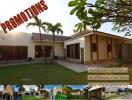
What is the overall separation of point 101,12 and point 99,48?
1462cm

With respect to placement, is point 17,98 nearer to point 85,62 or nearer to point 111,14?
point 111,14

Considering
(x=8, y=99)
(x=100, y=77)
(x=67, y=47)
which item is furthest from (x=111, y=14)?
(x=67, y=47)

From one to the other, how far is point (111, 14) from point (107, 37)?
15116 millimetres

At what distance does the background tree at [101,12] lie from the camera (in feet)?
5.84

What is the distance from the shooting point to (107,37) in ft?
54.8

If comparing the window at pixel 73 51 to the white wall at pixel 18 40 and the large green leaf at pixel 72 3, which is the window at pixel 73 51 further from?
the large green leaf at pixel 72 3

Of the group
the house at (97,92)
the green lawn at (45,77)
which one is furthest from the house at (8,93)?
the green lawn at (45,77)

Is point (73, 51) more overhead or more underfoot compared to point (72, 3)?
more overhead

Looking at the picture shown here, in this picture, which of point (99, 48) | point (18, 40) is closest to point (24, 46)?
point (18, 40)

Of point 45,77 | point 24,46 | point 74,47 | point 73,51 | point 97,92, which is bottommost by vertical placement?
point 45,77

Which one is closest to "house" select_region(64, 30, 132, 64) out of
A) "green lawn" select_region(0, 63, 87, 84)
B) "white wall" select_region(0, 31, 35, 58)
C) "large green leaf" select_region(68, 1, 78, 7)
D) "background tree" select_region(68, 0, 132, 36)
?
"white wall" select_region(0, 31, 35, 58)

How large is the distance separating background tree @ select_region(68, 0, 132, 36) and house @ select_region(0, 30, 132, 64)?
39.5 feet

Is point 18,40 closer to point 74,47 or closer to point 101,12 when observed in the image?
point 74,47

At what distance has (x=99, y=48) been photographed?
16.3m
